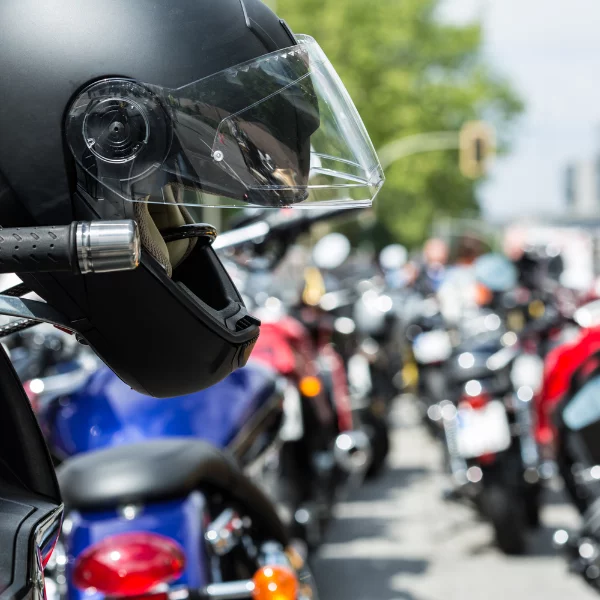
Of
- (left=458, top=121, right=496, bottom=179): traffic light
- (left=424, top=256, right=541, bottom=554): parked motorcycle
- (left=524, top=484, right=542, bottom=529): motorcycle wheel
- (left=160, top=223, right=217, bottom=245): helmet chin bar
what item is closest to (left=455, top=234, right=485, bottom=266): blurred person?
(left=424, top=256, right=541, bottom=554): parked motorcycle

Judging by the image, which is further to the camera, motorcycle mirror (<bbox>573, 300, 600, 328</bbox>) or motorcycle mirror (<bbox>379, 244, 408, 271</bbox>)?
motorcycle mirror (<bbox>379, 244, 408, 271</bbox>)

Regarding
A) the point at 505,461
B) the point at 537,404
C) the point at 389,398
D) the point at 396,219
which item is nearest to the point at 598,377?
the point at 537,404

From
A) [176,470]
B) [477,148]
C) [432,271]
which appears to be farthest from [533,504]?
[477,148]

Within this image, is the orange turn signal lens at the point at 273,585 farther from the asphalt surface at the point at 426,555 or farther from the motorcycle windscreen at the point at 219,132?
the asphalt surface at the point at 426,555

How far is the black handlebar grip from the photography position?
1.32m

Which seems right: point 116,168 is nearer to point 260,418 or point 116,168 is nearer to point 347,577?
point 260,418

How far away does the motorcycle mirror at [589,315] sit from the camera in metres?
4.32

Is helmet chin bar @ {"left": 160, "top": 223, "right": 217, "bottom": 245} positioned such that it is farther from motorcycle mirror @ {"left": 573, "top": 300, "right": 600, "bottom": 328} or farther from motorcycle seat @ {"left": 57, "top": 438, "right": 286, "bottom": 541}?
motorcycle mirror @ {"left": 573, "top": 300, "right": 600, "bottom": 328}

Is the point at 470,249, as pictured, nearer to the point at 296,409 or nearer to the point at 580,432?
the point at 296,409

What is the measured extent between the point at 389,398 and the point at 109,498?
24.4 feet

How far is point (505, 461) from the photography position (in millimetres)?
5586

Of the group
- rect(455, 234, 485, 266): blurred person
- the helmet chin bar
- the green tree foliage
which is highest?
the helmet chin bar

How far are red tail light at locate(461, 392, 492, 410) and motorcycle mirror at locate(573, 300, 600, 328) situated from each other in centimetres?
73

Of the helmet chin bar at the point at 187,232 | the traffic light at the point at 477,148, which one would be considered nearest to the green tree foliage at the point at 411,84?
the traffic light at the point at 477,148
